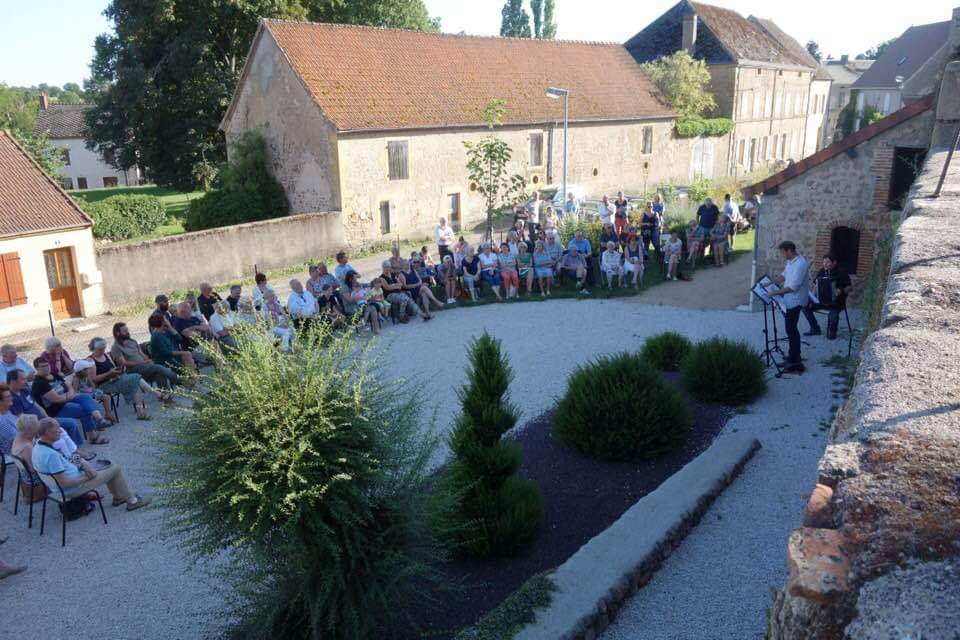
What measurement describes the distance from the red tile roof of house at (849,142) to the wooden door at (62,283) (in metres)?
15.5

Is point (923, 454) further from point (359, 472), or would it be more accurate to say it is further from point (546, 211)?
point (546, 211)

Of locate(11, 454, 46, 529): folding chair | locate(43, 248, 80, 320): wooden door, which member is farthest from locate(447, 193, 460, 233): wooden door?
locate(11, 454, 46, 529): folding chair

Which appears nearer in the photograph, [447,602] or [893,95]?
[447,602]

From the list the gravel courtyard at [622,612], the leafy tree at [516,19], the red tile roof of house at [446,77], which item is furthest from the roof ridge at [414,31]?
the leafy tree at [516,19]

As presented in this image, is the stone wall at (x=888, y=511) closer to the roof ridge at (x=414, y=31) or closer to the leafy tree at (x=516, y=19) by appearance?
the roof ridge at (x=414, y=31)

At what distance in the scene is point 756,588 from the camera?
6.34m

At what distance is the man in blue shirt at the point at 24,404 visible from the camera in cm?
918

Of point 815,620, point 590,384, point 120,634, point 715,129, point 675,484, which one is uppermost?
point 715,129

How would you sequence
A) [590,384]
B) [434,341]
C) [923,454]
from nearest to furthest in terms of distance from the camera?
[923,454] < [590,384] < [434,341]

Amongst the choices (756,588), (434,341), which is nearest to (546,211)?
(434,341)

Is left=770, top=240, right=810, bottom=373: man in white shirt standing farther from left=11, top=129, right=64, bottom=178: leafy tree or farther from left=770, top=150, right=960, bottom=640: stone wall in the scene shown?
left=11, top=129, right=64, bottom=178: leafy tree

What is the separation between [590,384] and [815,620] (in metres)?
7.08

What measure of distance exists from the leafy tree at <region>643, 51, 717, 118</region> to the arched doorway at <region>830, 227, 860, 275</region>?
2364cm

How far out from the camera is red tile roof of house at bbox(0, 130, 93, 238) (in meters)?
17.2
